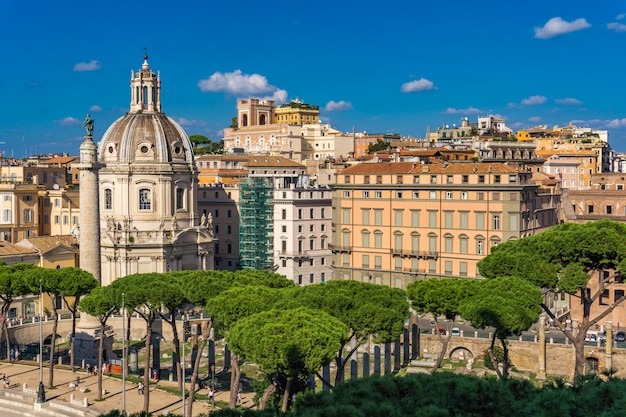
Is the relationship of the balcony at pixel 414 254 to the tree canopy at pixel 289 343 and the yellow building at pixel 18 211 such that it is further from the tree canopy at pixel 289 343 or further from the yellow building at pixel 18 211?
the yellow building at pixel 18 211

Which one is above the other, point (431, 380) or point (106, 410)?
point (431, 380)

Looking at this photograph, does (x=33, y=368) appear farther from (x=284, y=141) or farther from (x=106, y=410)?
(x=284, y=141)

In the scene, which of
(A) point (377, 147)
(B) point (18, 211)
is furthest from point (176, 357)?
(A) point (377, 147)

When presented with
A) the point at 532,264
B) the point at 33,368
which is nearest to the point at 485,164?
the point at 532,264

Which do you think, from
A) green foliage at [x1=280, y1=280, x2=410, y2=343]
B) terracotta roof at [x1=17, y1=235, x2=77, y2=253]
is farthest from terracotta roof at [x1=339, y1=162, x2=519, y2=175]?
green foliage at [x1=280, y1=280, x2=410, y2=343]

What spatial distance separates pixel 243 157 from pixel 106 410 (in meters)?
63.0

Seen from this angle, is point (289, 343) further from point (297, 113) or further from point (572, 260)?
point (297, 113)

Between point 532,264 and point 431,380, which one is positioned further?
point 532,264

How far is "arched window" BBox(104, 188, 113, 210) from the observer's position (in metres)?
72.8

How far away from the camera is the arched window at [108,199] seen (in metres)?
72.8

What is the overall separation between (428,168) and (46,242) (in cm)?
3105

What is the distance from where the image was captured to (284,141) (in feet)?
416

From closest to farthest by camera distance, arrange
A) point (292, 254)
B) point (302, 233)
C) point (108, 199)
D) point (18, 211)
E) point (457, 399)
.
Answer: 1. point (457, 399)
2. point (108, 199)
3. point (292, 254)
4. point (18, 211)
5. point (302, 233)

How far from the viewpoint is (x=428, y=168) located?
65.9 meters
